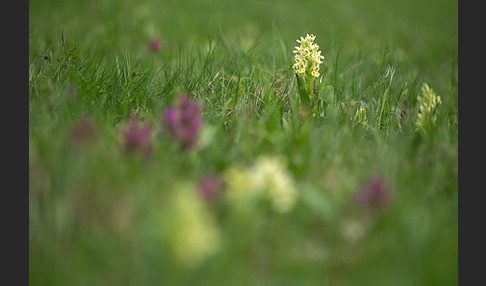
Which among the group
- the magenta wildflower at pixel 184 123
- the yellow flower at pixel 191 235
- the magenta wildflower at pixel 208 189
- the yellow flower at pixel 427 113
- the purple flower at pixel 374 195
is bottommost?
the yellow flower at pixel 191 235

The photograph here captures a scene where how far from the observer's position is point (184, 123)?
2275 millimetres

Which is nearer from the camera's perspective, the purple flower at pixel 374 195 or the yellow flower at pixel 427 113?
the purple flower at pixel 374 195

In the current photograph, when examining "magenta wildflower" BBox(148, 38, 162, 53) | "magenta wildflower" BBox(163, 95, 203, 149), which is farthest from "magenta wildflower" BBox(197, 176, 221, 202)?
"magenta wildflower" BBox(148, 38, 162, 53)

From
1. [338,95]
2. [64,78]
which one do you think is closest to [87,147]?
[64,78]

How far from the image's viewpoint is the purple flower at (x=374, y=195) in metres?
1.87

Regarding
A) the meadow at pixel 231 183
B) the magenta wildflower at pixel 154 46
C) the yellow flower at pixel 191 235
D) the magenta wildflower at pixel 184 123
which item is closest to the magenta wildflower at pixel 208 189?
the meadow at pixel 231 183

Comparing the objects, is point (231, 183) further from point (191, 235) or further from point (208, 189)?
point (191, 235)

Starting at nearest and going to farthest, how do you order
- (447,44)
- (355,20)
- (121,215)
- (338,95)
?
(121,215) → (338,95) → (447,44) → (355,20)

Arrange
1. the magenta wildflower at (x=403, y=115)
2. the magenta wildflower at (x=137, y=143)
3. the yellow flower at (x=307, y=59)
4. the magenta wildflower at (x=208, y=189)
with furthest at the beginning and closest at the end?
1. the magenta wildflower at (x=403, y=115)
2. the yellow flower at (x=307, y=59)
3. the magenta wildflower at (x=137, y=143)
4. the magenta wildflower at (x=208, y=189)

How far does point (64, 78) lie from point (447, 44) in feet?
18.1

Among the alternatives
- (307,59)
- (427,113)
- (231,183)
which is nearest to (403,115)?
(427,113)

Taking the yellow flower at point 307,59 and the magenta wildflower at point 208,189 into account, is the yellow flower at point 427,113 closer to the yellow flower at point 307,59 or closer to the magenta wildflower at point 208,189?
the yellow flower at point 307,59

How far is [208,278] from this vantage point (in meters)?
1.57

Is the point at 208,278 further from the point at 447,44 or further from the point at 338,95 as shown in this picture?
the point at 447,44
